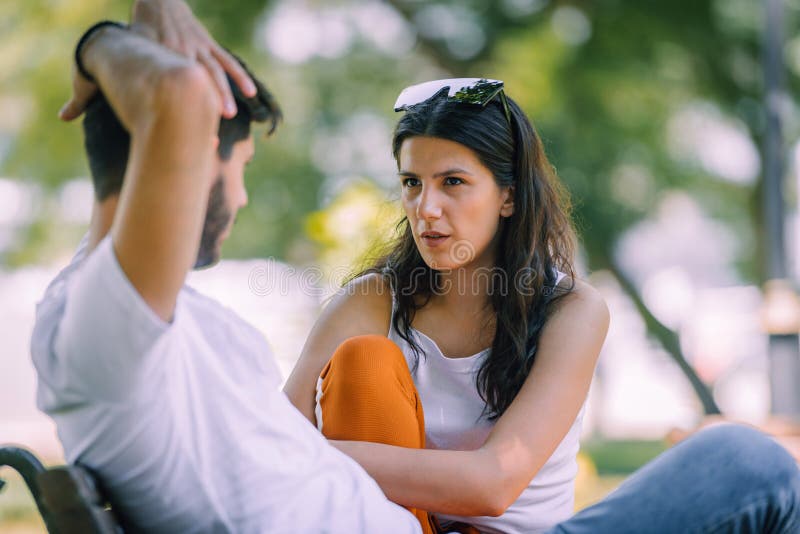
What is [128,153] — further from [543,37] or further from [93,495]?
[543,37]

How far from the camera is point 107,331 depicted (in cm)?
113

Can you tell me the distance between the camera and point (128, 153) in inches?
50.1

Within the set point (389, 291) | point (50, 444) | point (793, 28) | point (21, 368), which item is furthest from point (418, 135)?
point (21, 368)

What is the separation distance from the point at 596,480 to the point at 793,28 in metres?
5.34

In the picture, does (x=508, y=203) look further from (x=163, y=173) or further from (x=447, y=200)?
(x=163, y=173)

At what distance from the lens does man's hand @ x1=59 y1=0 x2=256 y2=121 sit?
1.33 meters

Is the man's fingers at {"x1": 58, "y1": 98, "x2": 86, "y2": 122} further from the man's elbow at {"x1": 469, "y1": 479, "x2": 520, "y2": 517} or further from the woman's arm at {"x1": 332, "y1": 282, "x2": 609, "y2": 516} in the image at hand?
the man's elbow at {"x1": 469, "y1": 479, "x2": 520, "y2": 517}

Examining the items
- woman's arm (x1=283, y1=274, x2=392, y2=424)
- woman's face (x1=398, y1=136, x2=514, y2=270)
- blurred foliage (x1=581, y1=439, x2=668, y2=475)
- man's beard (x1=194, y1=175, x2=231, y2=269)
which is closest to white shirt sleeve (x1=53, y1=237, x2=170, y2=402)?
man's beard (x1=194, y1=175, x2=231, y2=269)

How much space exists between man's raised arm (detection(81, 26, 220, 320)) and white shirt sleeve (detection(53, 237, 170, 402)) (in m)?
0.03

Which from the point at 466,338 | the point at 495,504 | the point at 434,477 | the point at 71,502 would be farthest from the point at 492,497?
the point at 71,502

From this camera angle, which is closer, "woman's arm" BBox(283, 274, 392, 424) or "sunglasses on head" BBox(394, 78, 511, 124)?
"woman's arm" BBox(283, 274, 392, 424)

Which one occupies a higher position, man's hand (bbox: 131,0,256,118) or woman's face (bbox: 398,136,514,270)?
man's hand (bbox: 131,0,256,118)

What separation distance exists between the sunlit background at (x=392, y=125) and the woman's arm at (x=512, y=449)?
4.76 meters

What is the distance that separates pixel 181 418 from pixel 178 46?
539mm
